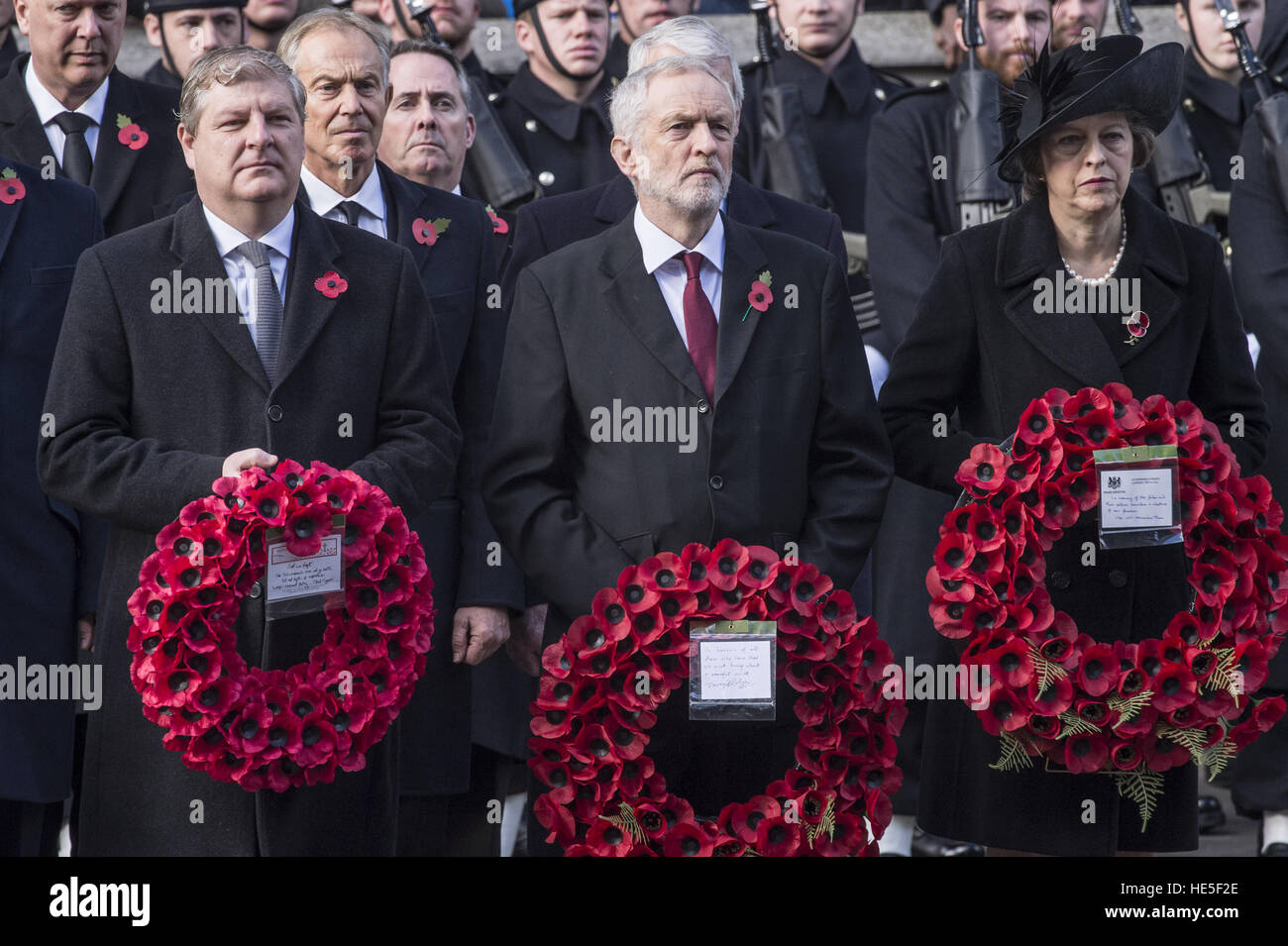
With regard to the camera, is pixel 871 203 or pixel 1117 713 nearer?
pixel 1117 713

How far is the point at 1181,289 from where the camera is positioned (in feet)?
17.2

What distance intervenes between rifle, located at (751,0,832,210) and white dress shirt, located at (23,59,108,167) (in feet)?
7.20

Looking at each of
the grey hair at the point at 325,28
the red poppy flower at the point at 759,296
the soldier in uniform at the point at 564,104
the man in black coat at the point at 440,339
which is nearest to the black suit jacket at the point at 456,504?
the man in black coat at the point at 440,339

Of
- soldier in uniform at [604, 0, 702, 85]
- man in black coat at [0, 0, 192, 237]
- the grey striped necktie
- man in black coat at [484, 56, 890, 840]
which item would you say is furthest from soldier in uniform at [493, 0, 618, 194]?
the grey striped necktie

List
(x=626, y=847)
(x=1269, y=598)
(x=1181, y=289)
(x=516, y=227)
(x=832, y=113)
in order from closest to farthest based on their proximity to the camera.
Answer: (x=626, y=847) < (x=1269, y=598) < (x=1181, y=289) < (x=516, y=227) < (x=832, y=113)

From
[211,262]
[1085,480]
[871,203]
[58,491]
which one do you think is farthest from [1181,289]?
[58,491]

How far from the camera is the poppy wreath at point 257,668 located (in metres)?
4.42

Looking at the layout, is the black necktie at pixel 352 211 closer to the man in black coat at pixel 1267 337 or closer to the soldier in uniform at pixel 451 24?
the soldier in uniform at pixel 451 24

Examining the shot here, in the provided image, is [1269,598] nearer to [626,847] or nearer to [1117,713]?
[1117,713]

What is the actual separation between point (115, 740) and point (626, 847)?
1.16 metres

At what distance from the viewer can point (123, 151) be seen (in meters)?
5.93

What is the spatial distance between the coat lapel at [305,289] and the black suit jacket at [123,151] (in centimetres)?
104

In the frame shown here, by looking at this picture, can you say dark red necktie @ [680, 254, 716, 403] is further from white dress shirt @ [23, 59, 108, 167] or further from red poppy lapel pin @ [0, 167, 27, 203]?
white dress shirt @ [23, 59, 108, 167]

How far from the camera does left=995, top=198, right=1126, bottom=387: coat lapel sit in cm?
515
